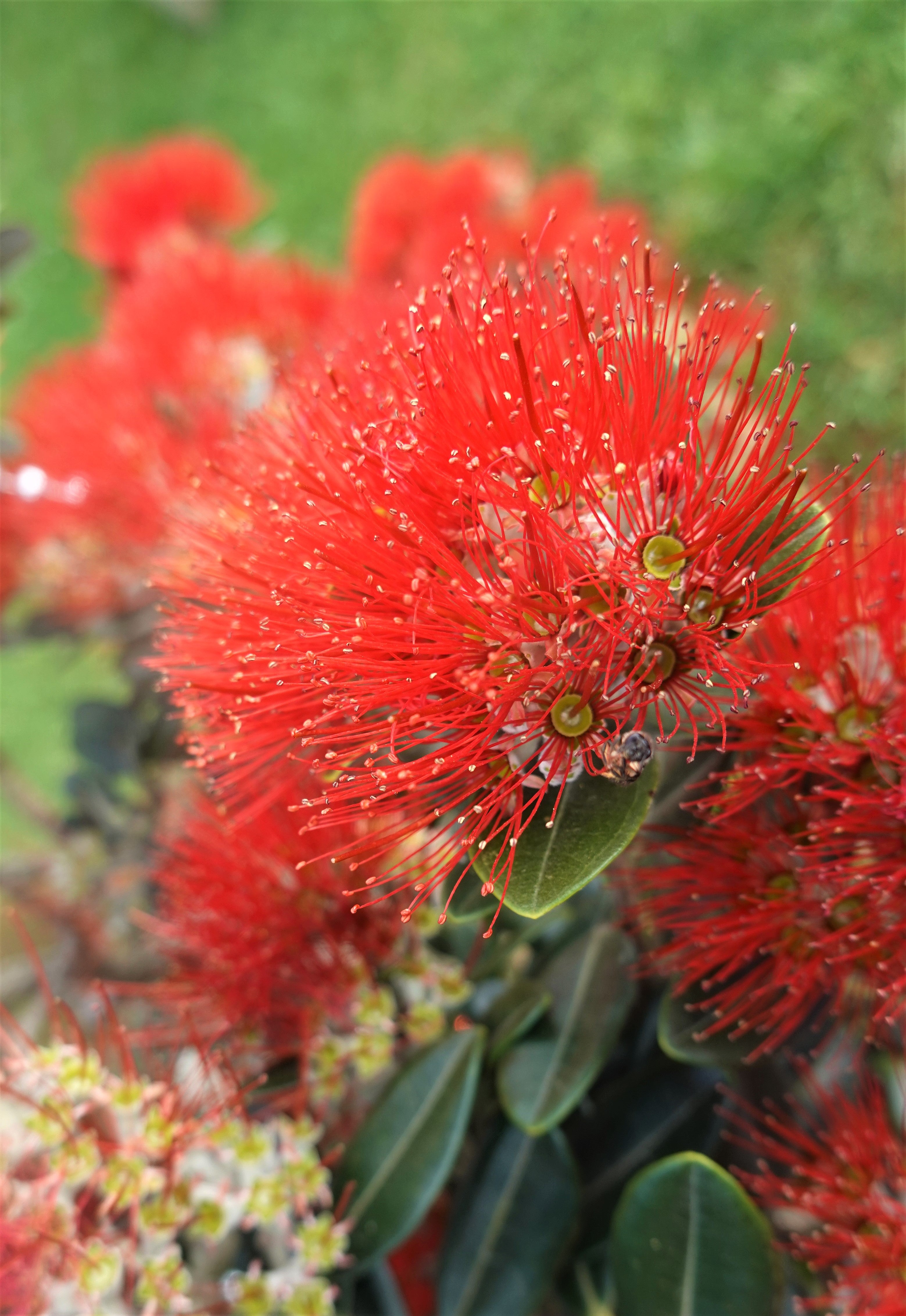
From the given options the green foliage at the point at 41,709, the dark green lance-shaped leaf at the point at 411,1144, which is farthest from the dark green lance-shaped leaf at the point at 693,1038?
the green foliage at the point at 41,709

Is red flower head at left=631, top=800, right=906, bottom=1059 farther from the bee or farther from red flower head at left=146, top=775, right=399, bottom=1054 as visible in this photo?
red flower head at left=146, top=775, right=399, bottom=1054

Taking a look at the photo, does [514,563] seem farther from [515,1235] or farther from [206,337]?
[206,337]

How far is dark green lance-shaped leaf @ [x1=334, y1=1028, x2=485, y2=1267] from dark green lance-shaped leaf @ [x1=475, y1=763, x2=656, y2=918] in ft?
0.66

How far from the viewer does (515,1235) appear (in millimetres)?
540

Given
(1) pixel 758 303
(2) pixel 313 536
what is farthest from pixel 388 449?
(1) pixel 758 303

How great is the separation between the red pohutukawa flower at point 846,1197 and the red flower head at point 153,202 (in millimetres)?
1247

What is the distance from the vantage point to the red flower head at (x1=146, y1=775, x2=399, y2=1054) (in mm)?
561

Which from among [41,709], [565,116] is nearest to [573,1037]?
[565,116]

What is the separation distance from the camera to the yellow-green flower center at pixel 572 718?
386 millimetres

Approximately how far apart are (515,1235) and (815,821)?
0.30m

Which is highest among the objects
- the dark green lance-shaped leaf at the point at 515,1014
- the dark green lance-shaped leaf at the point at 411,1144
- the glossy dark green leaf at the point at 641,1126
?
the dark green lance-shaped leaf at the point at 515,1014

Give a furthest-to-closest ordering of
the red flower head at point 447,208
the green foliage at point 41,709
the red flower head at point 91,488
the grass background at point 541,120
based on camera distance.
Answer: the green foliage at point 41,709
the grass background at point 541,120
the red flower head at point 447,208
the red flower head at point 91,488

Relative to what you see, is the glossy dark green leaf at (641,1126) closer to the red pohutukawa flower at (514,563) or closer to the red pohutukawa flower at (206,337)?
the red pohutukawa flower at (514,563)

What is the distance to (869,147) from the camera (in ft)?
4.10
